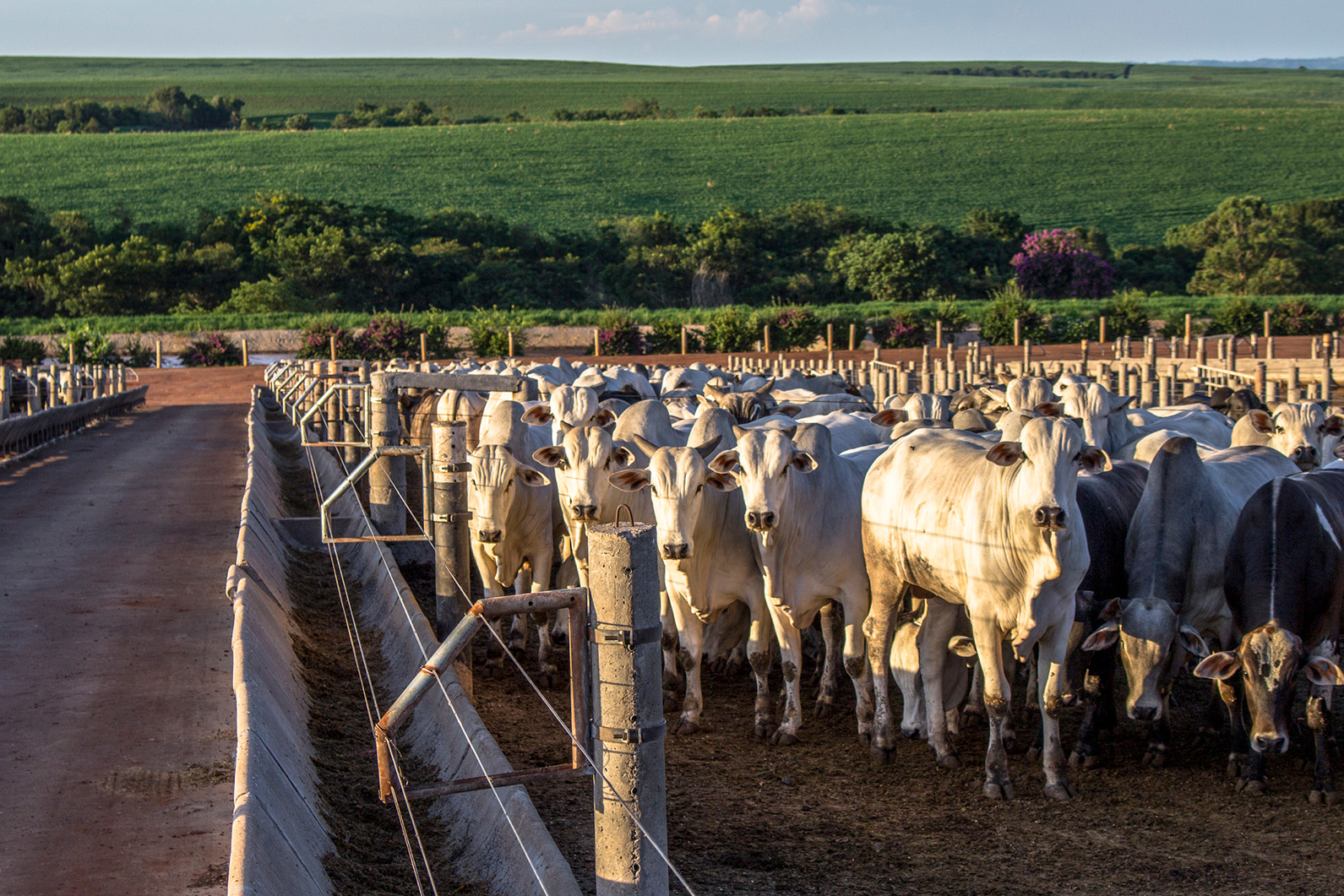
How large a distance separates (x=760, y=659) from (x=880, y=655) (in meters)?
0.83

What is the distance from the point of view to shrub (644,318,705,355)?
164ft

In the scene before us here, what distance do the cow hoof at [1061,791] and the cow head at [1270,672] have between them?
0.99 metres

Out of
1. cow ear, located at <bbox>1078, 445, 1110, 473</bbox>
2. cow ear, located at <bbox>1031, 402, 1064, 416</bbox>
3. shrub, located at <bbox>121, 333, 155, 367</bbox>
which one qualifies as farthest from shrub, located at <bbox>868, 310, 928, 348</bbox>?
cow ear, located at <bbox>1078, 445, 1110, 473</bbox>

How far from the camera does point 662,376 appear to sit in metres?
21.3

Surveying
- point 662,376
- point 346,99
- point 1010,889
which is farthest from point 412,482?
point 346,99

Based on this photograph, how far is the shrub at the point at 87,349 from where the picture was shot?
50.3m

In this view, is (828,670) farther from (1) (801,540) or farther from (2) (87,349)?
(2) (87,349)

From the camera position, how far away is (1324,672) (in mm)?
7129

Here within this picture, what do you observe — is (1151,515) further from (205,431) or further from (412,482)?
(205,431)

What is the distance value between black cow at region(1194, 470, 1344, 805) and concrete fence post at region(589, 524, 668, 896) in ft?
14.0

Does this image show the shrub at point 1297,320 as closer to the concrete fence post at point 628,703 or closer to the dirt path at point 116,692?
the dirt path at point 116,692

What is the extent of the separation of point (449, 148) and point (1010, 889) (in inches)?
4236

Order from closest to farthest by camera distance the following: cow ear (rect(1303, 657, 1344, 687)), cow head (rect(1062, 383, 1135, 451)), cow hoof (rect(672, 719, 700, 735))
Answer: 1. cow ear (rect(1303, 657, 1344, 687))
2. cow hoof (rect(672, 719, 700, 735))
3. cow head (rect(1062, 383, 1135, 451))

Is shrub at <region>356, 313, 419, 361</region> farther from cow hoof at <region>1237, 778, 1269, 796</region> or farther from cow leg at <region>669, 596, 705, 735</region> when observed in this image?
cow hoof at <region>1237, 778, 1269, 796</region>
